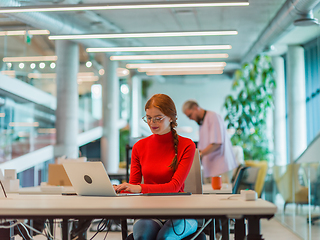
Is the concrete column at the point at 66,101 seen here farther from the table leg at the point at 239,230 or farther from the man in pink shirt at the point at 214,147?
the table leg at the point at 239,230

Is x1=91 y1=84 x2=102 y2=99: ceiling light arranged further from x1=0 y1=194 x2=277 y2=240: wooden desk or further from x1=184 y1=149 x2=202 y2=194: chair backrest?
x1=0 y1=194 x2=277 y2=240: wooden desk

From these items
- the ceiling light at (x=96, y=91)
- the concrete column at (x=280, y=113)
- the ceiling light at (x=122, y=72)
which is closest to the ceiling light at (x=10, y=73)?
the ceiling light at (x=96, y=91)

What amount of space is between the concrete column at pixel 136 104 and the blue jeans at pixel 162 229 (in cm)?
1181

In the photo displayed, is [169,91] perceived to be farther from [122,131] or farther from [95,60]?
[95,60]

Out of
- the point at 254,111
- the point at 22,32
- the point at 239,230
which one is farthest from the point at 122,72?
the point at 239,230

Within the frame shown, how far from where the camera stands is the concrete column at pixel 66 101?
362 inches

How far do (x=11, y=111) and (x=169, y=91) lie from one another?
23.5 ft

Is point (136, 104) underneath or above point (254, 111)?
above

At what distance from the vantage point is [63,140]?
9.27m

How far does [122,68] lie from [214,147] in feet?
29.6

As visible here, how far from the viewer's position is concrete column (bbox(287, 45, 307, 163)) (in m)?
7.73

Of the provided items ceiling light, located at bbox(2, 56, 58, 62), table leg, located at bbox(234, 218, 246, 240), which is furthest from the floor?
ceiling light, located at bbox(2, 56, 58, 62)

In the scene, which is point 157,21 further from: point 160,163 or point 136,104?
point 160,163

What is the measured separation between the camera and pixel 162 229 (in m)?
2.17
